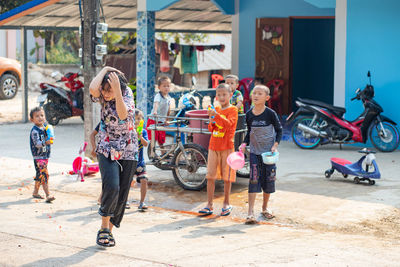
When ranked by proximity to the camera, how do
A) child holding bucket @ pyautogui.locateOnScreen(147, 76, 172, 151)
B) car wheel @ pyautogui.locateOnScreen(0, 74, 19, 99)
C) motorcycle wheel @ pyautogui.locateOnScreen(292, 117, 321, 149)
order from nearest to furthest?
child holding bucket @ pyautogui.locateOnScreen(147, 76, 172, 151), motorcycle wheel @ pyautogui.locateOnScreen(292, 117, 321, 149), car wheel @ pyautogui.locateOnScreen(0, 74, 19, 99)

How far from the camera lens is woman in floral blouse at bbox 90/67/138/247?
638 centimetres

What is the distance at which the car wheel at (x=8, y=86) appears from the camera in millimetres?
22677

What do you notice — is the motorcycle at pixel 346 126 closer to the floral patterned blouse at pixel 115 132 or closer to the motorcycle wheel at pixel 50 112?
the motorcycle wheel at pixel 50 112

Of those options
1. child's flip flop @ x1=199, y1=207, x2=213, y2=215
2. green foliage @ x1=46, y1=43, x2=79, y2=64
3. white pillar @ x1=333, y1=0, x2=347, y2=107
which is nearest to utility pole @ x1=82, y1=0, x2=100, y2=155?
child's flip flop @ x1=199, y1=207, x2=213, y2=215

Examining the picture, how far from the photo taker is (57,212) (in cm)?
834

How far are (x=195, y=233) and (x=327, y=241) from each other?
4.65 feet

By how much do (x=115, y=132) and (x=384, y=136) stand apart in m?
7.51

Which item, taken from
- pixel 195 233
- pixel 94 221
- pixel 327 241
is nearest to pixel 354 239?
pixel 327 241

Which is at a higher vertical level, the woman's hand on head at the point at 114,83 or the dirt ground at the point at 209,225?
the woman's hand on head at the point at 114,83

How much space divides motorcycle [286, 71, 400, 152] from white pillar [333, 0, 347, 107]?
0.48 m

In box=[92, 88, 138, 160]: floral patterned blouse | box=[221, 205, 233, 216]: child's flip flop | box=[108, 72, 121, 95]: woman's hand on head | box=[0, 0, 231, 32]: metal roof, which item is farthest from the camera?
box=[0, 0, 231, 32]: metal roof

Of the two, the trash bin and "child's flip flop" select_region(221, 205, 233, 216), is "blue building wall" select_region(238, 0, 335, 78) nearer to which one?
the trash bin

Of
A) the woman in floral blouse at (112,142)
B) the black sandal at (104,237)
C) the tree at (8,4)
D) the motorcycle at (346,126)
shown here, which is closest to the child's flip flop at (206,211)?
the woman in floral blouse at (112,142)

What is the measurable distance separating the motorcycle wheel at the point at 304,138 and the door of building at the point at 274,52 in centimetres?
457
